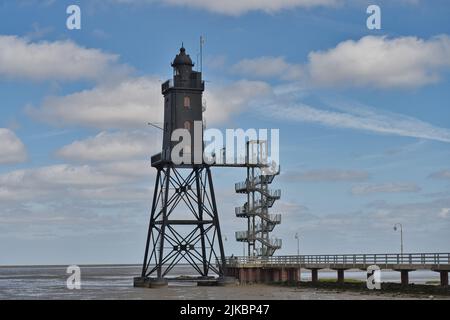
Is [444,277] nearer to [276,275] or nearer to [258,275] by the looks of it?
[276,275]

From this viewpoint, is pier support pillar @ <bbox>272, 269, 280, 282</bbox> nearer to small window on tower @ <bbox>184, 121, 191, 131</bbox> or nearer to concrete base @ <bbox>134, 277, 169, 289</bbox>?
concrete base @ <bbox>134, 277, 169, 289</bbox>

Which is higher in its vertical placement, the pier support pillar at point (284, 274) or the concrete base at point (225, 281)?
the pier support pillar at point (284, 274)

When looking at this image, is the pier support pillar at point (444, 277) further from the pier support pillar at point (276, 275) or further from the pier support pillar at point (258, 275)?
the pier support pillar at point (258, 275)

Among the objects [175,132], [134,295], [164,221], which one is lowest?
[134,295]

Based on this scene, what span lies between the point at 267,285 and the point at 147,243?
9.62 metres
